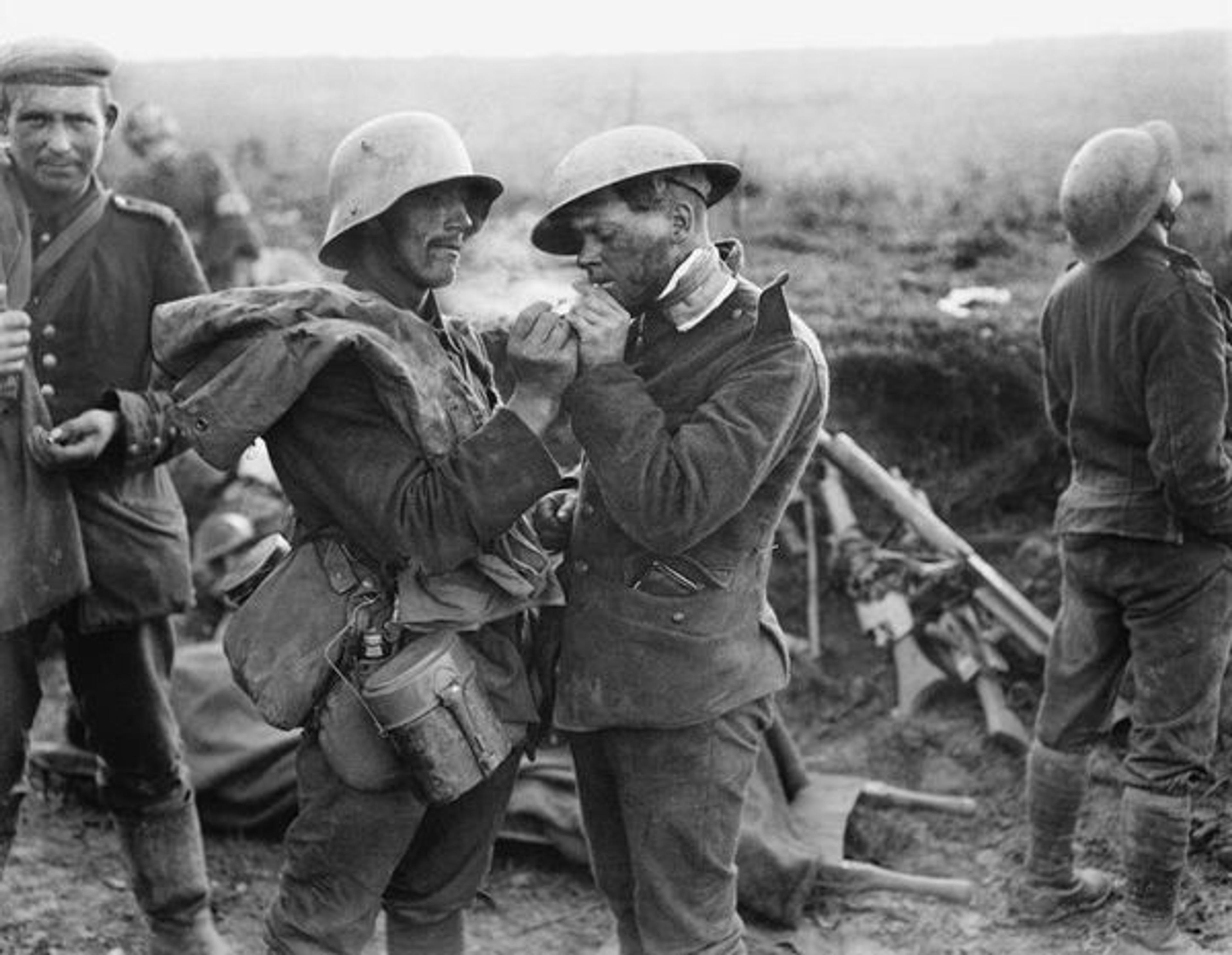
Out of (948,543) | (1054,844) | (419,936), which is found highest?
(419,936)

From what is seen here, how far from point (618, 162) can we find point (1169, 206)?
2226 millimetres

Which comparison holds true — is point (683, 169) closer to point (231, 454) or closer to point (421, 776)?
point (231, 454)

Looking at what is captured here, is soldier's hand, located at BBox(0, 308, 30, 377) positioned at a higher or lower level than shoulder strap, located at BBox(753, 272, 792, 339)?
lower

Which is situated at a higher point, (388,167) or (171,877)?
(388,167)

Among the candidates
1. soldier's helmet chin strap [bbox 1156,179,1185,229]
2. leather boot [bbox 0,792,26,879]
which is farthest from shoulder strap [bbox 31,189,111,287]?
soldier's helmet chin strap [bbox 1156,179,1185,229]

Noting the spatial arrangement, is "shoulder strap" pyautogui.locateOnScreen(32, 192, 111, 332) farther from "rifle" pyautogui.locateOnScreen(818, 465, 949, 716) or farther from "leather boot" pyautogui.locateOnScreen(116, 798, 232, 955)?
"rifle" pyautogui.locateOnScreen(818, 465, 949, 716)

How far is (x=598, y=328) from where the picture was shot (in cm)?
297

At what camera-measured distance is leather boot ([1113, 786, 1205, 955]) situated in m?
4.43

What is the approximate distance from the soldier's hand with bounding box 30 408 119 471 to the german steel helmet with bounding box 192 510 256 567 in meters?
2.51

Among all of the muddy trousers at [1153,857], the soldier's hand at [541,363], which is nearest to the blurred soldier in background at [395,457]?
the soldier's hand at [541,363]

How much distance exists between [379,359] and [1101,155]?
2.60 meters

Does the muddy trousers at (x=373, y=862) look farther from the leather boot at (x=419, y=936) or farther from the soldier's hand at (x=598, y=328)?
the soldier's hand at (x=598, y=328)

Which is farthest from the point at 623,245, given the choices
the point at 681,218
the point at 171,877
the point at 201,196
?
the point at 201,196

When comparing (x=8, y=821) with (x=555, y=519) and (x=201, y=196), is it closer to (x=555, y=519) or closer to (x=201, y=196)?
(x=555, y=519)
